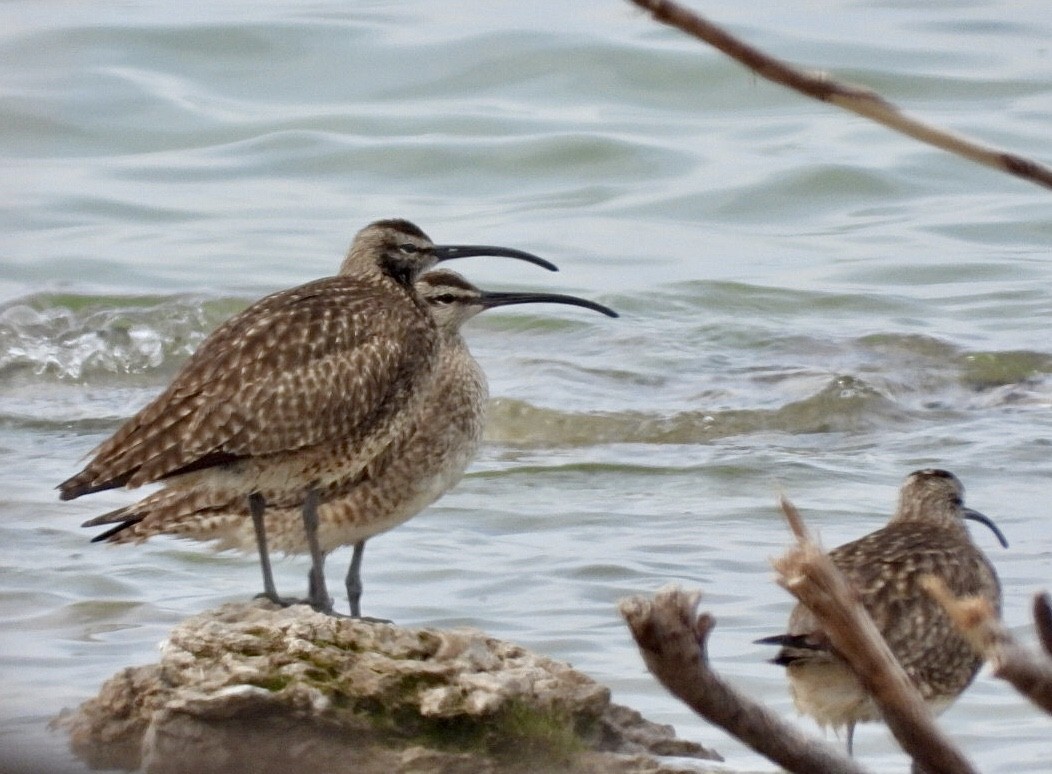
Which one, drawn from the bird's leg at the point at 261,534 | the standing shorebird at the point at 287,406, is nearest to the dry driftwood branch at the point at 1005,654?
the standing shorebird at the point at 287,406

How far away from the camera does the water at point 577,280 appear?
8.26 meters

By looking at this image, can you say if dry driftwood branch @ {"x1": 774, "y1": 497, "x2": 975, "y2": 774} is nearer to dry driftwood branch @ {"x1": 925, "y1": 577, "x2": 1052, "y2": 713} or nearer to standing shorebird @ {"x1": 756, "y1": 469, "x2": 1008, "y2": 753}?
dry driftwood branch @ {"x1": 925, "y1": 577, "x2": 1052, "y2": 713}

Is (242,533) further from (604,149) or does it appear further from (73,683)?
(604,149)

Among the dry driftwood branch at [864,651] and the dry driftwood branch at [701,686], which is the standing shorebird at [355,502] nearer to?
the dry driftwood branch at [701,686]

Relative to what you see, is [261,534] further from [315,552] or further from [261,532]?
[315,552]

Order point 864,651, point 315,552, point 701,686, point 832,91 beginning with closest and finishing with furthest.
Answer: point 832,91 < point 864,651 < point 701,686 < point 315,552

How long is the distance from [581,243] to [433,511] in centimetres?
692

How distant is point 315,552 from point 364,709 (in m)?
1.55

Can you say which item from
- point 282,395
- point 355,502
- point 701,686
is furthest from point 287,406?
point 701,686

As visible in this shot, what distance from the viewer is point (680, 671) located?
233cm

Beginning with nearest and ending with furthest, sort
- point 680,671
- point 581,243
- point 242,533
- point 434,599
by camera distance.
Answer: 1. point 680,671
2. point 242,533
3. point 434,599
4. point 581,243

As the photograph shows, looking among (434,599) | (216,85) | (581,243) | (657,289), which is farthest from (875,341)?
(216,85)

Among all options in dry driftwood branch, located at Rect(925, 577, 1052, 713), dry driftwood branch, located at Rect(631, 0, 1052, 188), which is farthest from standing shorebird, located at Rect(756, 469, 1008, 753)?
dry driftwood branch, located at Rect(631, 0, 1052, 188)

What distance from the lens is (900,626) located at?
6.53 meters
